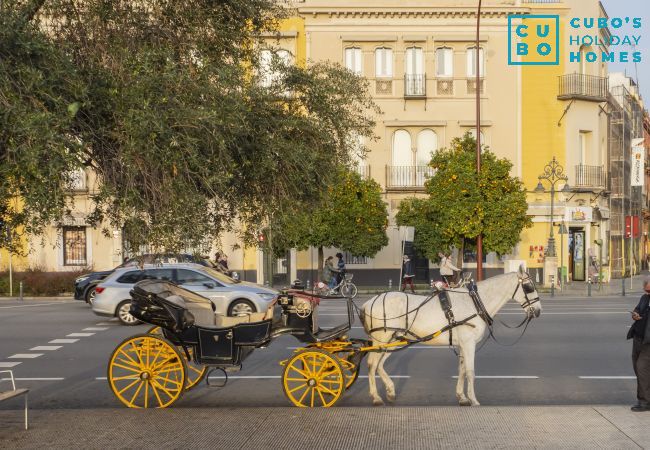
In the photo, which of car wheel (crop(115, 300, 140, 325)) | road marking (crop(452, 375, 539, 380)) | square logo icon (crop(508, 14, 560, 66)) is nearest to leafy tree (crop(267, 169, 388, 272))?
square logo icon (crop(508, 14, 560, 66))

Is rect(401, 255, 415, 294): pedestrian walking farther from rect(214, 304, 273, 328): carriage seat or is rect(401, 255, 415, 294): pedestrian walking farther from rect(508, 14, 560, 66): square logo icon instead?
rect(214, 304, 273, 328): carriage seat

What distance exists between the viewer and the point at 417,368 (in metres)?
16.3

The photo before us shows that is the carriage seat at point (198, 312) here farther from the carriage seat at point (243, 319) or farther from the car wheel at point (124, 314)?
the car wheel at point (124, 314)

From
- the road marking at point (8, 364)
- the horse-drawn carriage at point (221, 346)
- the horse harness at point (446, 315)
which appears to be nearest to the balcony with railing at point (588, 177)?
the road marking at point (8, 364)

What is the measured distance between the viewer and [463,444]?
948 cm

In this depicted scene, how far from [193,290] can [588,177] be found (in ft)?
95.2

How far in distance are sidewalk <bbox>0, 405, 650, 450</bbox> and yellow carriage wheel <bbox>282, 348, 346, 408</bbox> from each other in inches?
12.0

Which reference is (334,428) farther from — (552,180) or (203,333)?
(552,180)

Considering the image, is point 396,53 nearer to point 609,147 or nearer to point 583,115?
point 583,115

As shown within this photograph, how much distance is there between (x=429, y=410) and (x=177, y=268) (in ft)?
48.1

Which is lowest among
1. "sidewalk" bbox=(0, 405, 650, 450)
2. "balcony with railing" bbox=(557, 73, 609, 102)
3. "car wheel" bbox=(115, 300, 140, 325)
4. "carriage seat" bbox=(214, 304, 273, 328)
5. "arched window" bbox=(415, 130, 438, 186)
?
"sidewalk" bbox=(0, 405, 650, 450)

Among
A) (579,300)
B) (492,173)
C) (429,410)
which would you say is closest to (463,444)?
(429,410)

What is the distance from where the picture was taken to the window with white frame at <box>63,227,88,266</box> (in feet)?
149

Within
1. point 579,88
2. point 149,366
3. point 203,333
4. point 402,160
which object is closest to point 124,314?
point 149,366
